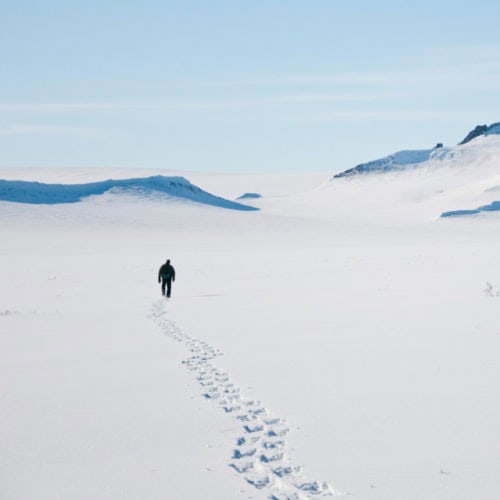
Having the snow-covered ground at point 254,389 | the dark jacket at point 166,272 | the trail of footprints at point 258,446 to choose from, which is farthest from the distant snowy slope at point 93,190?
the trail of footprints at point 258,446

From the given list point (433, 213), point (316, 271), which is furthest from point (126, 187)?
point (316, 271)

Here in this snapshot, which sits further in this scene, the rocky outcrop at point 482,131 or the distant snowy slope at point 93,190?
the rocky outcrop at point 482,131

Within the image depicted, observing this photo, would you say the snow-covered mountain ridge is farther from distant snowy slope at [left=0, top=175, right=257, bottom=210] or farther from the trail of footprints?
the trail of footprints

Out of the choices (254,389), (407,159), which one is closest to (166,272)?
(254,389)

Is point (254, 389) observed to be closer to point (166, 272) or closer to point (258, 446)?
point (258, 446)

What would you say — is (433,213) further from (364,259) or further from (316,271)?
(316,271)

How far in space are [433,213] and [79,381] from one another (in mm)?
103752

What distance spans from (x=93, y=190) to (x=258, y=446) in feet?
321

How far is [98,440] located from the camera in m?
7.06

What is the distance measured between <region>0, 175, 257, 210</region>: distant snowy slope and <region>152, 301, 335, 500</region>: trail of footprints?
3290 inches

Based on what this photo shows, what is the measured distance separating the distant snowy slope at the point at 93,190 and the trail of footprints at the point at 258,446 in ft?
274

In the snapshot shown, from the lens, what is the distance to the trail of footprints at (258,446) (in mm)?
5668

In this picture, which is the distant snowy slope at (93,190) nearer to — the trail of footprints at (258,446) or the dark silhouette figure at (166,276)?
the dark silhouette figure at (166,276)

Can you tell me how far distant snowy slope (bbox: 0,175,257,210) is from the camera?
9250 centimetres
